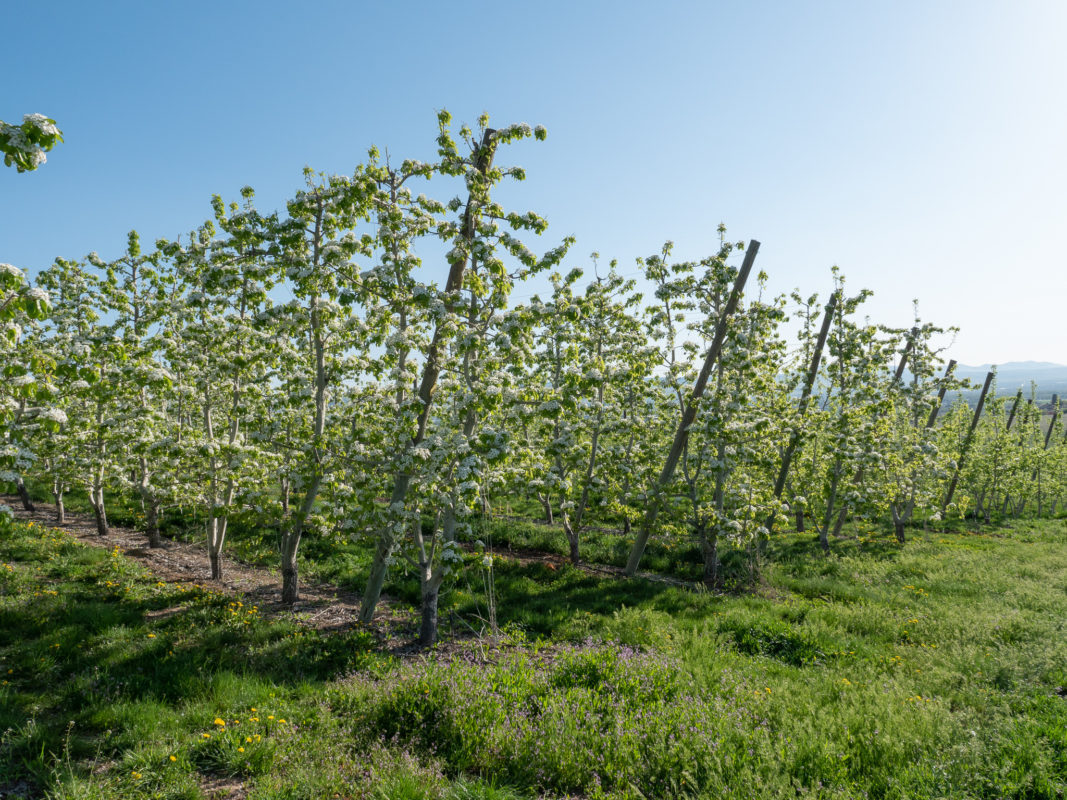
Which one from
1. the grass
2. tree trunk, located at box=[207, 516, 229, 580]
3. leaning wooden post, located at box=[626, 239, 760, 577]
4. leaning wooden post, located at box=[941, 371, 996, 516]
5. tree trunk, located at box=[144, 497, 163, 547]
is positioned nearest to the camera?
the grass

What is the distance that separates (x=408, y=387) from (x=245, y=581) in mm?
7165

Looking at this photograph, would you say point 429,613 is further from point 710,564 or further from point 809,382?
point 809,382

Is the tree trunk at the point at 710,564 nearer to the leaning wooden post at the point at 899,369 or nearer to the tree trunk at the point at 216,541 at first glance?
the leaning wooden post at the point at 899,369

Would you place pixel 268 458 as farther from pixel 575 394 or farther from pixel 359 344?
pixel 575 394

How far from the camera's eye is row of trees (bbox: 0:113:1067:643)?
7.64 m

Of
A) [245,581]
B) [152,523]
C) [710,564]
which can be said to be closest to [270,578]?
[245,581]

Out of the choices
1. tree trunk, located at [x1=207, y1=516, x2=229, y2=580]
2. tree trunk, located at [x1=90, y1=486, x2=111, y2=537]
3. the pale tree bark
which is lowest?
tree trunk, located at [x1=90, y1=486, x2=111, y2=537]

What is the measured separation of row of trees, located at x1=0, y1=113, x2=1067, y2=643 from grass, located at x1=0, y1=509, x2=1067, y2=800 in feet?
6.39

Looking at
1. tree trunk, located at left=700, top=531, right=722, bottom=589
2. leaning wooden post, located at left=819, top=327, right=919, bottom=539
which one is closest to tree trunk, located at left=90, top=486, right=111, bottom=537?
tree trunk, located at left=700, top=531, right=722, bottom=589

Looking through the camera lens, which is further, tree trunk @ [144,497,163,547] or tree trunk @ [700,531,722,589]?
tree trunk @ [144,497,163,547]

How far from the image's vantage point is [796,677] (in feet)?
23.6

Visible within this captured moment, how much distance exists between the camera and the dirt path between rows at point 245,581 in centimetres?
930

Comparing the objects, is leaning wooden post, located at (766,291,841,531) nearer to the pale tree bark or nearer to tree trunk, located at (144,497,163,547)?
the pale tree bark

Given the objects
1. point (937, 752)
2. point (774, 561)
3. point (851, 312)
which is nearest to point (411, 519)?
point (937, 752)
